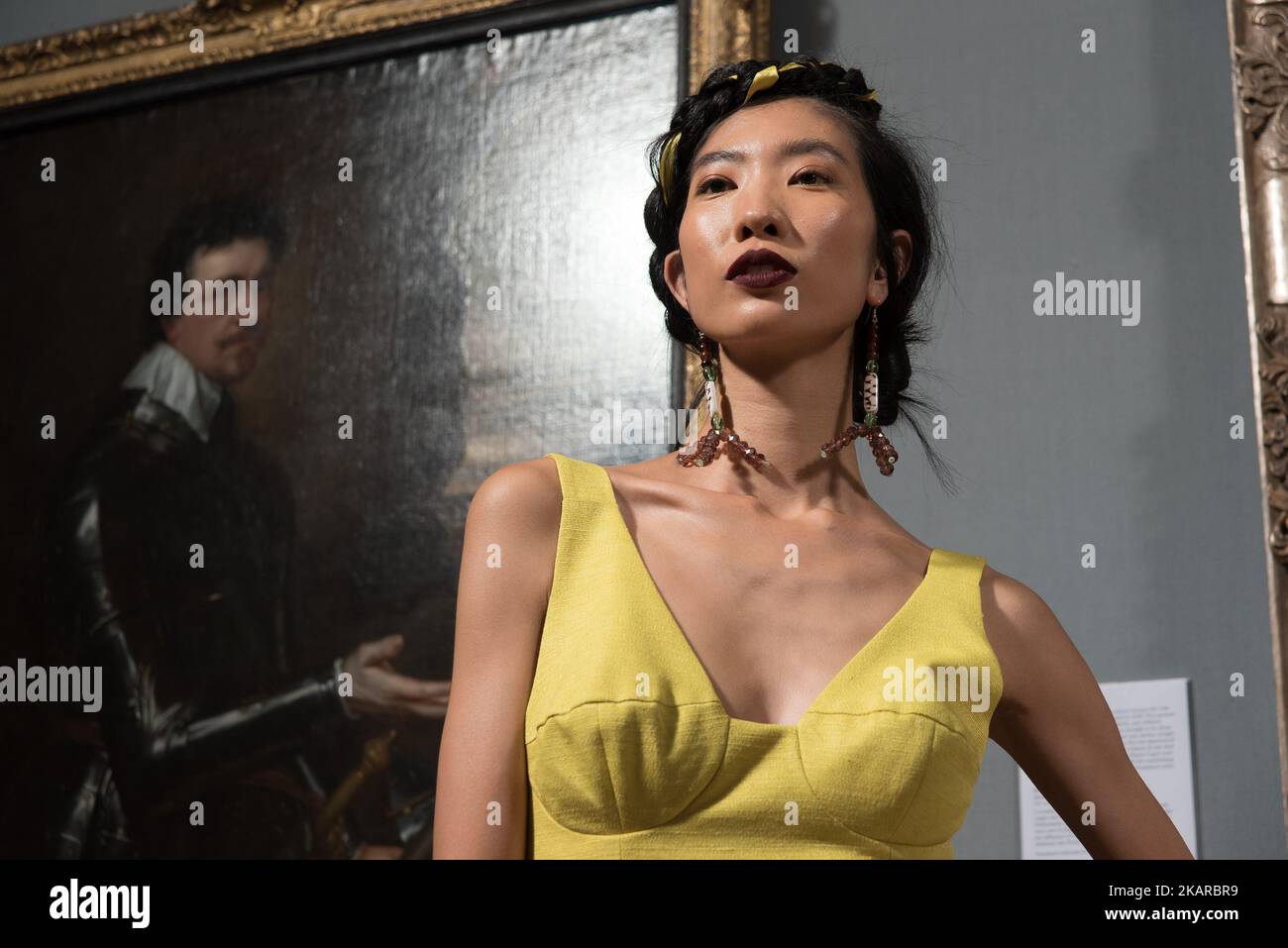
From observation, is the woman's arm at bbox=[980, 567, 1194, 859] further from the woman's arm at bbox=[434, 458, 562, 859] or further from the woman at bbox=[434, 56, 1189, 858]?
the woman's arm at bbox=[434, 458, 562, 859]

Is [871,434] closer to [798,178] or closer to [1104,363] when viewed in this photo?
[798,178]

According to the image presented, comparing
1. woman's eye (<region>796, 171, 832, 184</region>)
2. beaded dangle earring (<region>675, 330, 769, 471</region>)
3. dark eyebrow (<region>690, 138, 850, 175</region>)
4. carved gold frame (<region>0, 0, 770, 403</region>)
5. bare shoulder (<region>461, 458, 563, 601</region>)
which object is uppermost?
carved gold frame (<region>0, 0, 770, 403</region>)

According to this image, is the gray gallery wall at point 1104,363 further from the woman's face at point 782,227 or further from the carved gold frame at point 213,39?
the woman's face at point 782,227

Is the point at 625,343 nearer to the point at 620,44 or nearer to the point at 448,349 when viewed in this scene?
the point at 448,349

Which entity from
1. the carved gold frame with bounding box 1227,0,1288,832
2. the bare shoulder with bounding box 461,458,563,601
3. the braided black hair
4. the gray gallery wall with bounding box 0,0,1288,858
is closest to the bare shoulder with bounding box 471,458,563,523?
the bare shoulder with bounding box 461,458,563,601

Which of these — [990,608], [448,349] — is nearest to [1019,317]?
[990,608]

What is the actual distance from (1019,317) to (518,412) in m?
0.86

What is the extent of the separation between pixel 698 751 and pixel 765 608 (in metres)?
0.20

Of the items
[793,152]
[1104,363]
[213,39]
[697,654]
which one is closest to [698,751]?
[697,654]

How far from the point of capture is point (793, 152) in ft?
5.12

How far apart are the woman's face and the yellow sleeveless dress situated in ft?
0.91

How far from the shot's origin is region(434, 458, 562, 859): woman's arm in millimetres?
1340

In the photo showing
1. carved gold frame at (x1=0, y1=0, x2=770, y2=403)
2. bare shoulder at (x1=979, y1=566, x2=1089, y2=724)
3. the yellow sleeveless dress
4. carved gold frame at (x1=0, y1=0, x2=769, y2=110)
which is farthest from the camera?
carved gold frame at (x1=0, y1=0, x2=769, y2=110)

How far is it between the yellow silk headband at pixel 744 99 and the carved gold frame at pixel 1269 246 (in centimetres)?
69
